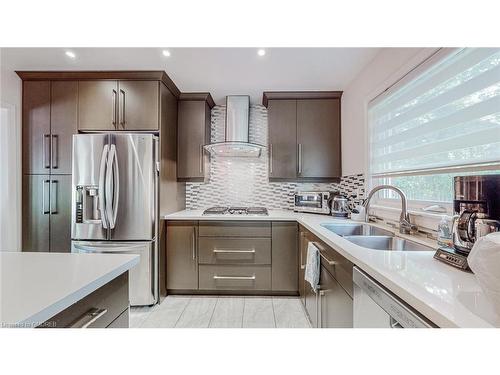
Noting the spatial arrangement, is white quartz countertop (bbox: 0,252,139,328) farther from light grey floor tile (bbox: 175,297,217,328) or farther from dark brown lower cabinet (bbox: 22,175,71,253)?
dark brown lower cabinet (bbox: 22,175,71,253)

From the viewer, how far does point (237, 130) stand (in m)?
2.99

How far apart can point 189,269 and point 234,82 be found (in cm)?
213

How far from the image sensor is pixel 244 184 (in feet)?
10.5

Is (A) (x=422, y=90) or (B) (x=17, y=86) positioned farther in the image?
(B) (x=17, y=86)

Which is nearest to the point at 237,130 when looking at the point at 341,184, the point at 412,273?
the point at 341,184

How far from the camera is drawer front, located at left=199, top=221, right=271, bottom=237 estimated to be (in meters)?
2.53

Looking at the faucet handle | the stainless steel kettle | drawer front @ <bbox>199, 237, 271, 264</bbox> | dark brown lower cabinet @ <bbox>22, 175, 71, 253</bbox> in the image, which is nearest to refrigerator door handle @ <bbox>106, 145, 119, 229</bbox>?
dark brown lower cabinet @ <bbox>22, 175, 71, 253</bbox>

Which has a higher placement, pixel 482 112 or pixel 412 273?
pixel 482 112

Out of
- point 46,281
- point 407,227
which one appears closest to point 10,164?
point 46,281

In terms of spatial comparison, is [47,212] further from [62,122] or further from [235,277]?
[235,277]

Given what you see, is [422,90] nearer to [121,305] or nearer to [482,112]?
[482,112]

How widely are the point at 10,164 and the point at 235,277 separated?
2568 millimetres
